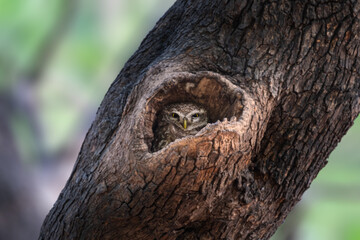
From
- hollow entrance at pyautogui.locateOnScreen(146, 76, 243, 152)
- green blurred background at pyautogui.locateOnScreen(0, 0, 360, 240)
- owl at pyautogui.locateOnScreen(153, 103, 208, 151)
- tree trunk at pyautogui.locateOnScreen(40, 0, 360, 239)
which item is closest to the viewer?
tree trunk at pyautogui.locateOnScreen(40, 0, 360, 239)

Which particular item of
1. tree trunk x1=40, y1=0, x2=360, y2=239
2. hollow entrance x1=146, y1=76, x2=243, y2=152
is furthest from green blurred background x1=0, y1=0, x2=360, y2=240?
hollow entrance x1=146, y1=76, x2=243, y2=152

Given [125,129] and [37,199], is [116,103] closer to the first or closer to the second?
[125,129]

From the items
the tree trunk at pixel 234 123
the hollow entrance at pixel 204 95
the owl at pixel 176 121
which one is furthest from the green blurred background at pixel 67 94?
the hollow entrance at pixel 204 95

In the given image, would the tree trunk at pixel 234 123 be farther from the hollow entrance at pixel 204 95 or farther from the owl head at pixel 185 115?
the owl head at pixel 185 115

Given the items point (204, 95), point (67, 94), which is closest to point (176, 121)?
point (204, 95)

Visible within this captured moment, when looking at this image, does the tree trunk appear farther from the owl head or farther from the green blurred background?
the green blurred background

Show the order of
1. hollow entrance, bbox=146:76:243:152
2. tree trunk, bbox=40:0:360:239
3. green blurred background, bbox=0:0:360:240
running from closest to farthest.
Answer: tree trunk, bbox=40:0:360:239, hollow entrance, bbox=146:76:243:152, green blurred background, bbox=0:0:360:240

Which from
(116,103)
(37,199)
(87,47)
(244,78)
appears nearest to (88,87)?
(87,47)
